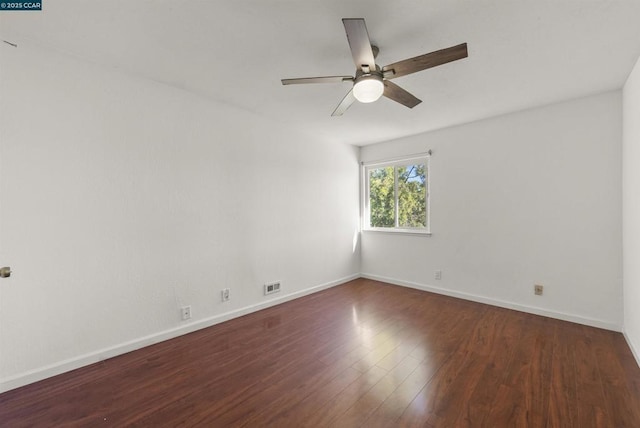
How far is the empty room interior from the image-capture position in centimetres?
170

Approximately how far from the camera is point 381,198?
473 centimetres

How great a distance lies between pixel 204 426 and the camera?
1553 millimetres

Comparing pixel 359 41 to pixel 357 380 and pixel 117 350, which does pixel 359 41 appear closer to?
pixel 357 380

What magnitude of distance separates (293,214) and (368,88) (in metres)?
2.21

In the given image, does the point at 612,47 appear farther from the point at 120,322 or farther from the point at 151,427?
the point at 120,322

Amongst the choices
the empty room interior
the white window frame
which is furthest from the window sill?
the empty room interior

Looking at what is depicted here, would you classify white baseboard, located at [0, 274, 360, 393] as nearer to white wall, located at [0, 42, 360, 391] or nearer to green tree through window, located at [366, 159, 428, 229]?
white wall, located at [0, 42, 360, 391]

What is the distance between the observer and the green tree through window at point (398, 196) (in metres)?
4.22

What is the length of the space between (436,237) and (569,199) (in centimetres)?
152

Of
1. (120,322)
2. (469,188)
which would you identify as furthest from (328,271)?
(120,322)

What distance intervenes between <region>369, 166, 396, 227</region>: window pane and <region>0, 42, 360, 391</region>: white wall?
1.90m

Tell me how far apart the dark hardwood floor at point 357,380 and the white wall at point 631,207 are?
0.27 meters

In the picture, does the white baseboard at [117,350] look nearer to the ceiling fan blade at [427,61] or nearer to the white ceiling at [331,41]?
the white ceiling at [331,41]

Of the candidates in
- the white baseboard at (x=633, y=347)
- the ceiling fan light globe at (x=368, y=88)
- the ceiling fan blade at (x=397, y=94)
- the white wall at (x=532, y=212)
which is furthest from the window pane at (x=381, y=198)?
the ceiling fan light globe at (x=368, y=88)
